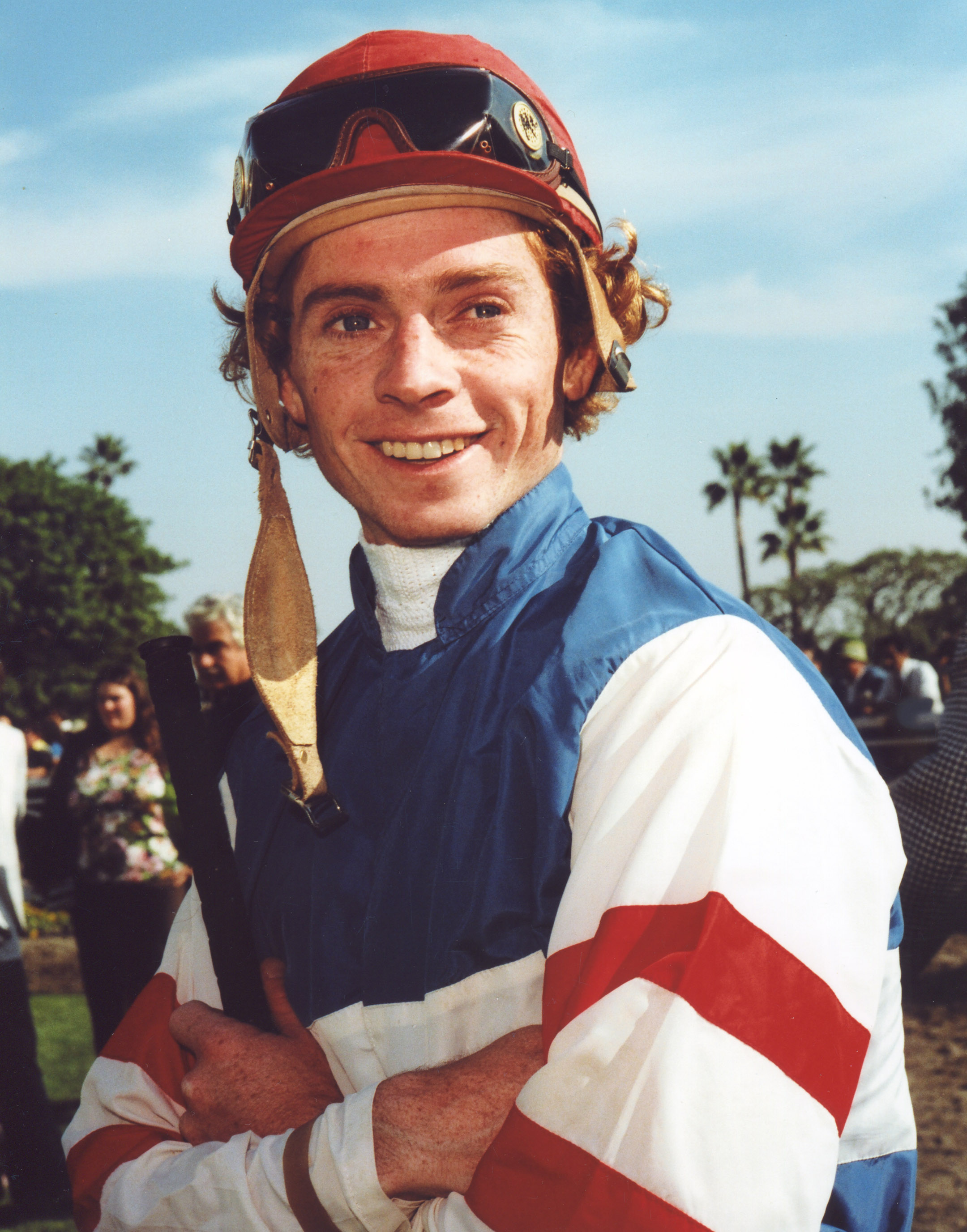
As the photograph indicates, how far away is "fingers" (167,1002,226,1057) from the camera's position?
161 cm

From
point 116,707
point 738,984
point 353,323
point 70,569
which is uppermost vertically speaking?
point 70,569

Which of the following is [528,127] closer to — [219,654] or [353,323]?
[353,323]

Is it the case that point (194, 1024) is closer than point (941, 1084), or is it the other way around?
point (194, 1024)

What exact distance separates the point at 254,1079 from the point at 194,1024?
0.60ft

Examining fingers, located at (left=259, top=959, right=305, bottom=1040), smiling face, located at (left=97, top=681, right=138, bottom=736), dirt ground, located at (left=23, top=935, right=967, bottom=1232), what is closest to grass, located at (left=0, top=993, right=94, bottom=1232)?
dirt ground, located at (left=23, top=935, right=967, bottom=1232)

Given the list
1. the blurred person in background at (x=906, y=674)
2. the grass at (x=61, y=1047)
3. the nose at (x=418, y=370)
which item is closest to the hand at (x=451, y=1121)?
the nose at (x=418, y=370)

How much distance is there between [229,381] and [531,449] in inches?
39.6

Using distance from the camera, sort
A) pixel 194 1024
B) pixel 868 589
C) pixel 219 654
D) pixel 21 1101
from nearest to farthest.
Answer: pixel 194 1024 → pixel 21 1101 → pixel 219 654 → pixel 868 589

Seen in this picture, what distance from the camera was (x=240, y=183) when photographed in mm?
1833

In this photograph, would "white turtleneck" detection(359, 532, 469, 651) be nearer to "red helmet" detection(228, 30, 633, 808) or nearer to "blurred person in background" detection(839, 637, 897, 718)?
"red helmet" detection(228, 30, 633, 808)

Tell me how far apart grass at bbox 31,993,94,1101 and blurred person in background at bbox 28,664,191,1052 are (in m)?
0.66

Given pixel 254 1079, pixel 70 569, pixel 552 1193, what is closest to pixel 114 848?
pixel 254 1079

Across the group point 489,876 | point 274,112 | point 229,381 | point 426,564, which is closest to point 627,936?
point 489,876

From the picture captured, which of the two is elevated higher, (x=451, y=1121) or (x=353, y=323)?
(x=353, y=323)
